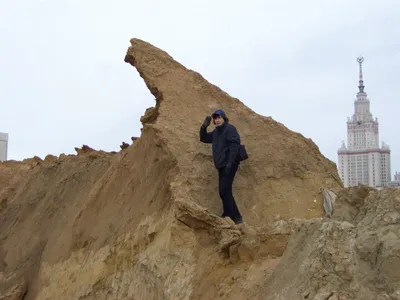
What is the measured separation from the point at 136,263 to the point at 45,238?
12.7ft

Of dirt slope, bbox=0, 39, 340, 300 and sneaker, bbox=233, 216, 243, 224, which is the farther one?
sneaker, bbox=233, 216, 243, 224

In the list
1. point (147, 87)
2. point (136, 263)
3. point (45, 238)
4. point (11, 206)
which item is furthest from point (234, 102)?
point (11, 206)

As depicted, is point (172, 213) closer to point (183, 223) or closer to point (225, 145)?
point (183, 223)

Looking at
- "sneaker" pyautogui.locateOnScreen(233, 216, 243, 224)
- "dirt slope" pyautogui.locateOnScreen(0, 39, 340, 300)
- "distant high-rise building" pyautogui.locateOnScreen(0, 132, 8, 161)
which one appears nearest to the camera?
"dirt slope" pyautogui.locateOnScreen(0, 39, 340, 300)

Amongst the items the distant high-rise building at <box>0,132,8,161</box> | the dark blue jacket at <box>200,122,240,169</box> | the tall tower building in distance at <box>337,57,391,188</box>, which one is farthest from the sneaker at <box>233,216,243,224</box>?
the tall tower building in distance at <box>337,57,391,188</box>

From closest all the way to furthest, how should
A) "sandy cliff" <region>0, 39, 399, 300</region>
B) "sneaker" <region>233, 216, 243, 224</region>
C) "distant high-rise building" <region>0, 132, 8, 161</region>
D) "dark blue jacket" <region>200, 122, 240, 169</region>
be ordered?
"sandy cliff" <region>0, 39, 399, 300</region>
"sneaker" <region>233, 216, 243, 224</region>
"dark blue jacket" <region>200, 122, 240, 169</region>
"distant high-rise building" <region>0, 132, 8, 161</region>

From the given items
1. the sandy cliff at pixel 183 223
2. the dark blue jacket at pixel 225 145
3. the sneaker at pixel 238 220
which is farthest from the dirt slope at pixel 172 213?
the dark blue jacket at pixel 225 145

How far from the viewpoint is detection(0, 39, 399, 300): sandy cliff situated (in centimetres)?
565

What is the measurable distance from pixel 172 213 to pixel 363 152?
2737 centimetres

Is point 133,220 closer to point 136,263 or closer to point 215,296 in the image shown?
point 136,263

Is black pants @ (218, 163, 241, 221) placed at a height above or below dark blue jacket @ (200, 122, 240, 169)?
below

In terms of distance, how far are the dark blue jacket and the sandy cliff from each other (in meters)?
0.41

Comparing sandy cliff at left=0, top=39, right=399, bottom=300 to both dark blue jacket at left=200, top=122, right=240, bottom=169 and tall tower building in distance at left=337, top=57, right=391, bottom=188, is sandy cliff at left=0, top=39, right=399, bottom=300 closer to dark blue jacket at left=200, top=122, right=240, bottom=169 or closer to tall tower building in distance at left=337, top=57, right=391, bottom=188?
Result: dark blue jacket at left=200, top=122, right=240, bottom=169

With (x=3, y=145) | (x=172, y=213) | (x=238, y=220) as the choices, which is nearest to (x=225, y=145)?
(x=238, y=220)
